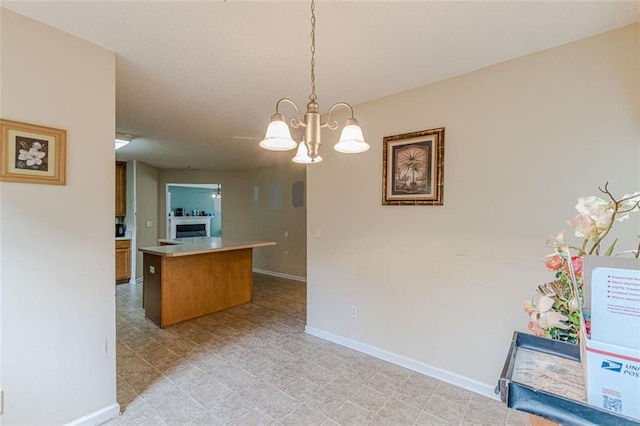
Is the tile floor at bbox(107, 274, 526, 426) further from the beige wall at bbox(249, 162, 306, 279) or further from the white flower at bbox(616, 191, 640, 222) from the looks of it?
the beige wall at bbox(249, 162, 306, 279)

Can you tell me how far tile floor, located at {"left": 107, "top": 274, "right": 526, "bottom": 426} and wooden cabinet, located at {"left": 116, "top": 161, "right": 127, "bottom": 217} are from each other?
2839 millimetres

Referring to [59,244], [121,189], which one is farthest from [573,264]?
[121,189]

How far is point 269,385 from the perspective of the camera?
2.29 meters

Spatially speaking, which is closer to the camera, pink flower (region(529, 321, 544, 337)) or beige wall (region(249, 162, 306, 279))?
pink flower (region(529, 321, 544, 337))

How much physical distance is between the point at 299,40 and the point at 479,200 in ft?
5.53

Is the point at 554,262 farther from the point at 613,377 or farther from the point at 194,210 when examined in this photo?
the point at 194,210

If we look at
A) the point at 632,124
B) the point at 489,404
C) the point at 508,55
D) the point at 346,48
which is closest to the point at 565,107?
the point at 632,124

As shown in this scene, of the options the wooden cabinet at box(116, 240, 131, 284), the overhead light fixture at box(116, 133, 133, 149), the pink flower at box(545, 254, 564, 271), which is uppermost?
the overhead light fixture at box(116, 133, 133, 149)

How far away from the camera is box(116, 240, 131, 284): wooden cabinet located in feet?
17.3

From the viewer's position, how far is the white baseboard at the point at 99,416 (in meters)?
1.78

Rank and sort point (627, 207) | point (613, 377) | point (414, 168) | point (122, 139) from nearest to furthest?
point (613, 377) → point (627, 207) → point (414, 168) → point (122, 139)

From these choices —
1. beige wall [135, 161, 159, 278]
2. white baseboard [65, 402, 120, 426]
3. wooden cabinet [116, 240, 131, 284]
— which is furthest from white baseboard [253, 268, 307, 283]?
white baseboard [65, 402, 120, 426]

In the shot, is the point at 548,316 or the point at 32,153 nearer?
the point at 548,316

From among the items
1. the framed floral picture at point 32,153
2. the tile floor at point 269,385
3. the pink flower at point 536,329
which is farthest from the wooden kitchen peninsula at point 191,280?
the pink flower at point 536,329
